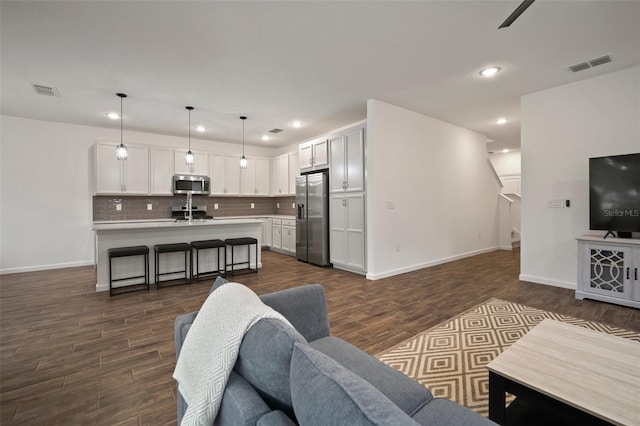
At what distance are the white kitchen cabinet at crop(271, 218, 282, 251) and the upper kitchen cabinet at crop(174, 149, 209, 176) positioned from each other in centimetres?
207

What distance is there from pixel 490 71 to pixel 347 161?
239 centimetres

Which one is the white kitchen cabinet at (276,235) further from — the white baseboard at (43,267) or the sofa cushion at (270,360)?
the sofa cushion at (270,360)

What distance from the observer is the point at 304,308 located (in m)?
1.63

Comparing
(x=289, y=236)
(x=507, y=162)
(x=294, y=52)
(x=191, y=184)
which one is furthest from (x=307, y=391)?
(x=507, y=162)

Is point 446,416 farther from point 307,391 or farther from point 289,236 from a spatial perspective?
point 289,236

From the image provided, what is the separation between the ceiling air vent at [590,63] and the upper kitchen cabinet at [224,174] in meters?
6.43

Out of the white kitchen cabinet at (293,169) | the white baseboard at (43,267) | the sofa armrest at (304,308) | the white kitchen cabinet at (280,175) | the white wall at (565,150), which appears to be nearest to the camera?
the sofa armrest at (304,308)

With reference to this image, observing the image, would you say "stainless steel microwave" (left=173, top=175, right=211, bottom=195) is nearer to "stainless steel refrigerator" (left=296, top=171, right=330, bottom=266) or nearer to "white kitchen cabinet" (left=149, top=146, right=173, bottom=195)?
"white kitchen cabinet" (left=149, top=146, right=173, bottom=195)

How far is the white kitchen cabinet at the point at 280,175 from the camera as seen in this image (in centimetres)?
721

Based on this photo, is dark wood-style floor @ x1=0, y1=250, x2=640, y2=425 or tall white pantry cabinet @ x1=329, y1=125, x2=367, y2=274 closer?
dark wood-style floor @ x1=0, y1=250, x2=640, y2=425

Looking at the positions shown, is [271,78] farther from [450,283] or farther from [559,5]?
[450,283]

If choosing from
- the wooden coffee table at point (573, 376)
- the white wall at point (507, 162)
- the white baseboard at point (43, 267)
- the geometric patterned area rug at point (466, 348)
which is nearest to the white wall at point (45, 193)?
the white baseboard at point (43, 267)

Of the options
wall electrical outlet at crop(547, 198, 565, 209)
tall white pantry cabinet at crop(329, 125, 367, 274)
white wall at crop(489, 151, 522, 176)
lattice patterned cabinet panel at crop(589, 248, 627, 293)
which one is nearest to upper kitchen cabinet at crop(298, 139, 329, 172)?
tall white pantry cabinet at crop(329, 125, 367, 274)

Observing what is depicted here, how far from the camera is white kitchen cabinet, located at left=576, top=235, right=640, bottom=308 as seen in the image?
3.13 metres
